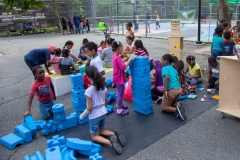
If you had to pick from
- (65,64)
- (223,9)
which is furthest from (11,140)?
(223,9)

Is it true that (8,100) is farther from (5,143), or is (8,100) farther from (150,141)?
(150,141)

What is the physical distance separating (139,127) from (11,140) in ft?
7.49

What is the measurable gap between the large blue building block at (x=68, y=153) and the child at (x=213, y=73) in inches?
161

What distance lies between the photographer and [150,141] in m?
3.96

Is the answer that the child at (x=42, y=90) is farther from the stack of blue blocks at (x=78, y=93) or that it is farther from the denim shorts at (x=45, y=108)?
the stack of blue blocks at (x=78, y=93)

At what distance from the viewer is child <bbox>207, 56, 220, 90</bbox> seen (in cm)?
608

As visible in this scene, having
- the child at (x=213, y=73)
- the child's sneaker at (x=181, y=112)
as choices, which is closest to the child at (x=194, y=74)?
the child at (x=213, y=73)

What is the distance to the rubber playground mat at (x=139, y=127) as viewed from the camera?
380cm

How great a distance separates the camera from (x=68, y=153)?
357 cm

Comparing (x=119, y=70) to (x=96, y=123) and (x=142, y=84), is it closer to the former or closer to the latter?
(x=142, y=84)

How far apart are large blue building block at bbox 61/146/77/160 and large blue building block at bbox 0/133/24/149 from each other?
1.00 meters

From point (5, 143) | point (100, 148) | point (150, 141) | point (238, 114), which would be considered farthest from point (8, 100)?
point (238, 114)

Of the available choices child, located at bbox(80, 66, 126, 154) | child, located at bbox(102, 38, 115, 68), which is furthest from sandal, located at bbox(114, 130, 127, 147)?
child, located at bbox(102, 38, 115, 68)

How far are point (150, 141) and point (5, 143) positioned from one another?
2514 mm
